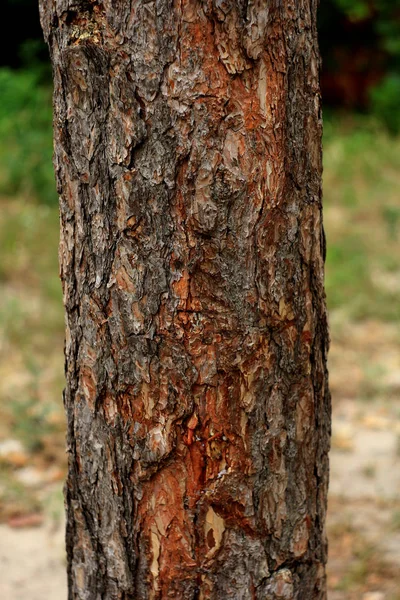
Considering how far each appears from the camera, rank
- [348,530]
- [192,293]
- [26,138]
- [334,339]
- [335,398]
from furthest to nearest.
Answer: [26,138] → [334,339] → [335,398] → [348,530] → [192,293]

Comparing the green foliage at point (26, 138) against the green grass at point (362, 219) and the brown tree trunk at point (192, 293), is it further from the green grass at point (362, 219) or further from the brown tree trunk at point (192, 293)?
the brown tree trunk at point (192, 293)

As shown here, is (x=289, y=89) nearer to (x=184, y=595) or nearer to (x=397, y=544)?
(x=184, y=595)

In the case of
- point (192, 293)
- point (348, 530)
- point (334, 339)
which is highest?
point (334, 339)

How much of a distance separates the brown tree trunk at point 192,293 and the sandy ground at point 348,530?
104 cm

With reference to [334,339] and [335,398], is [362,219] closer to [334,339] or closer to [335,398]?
[334,339]

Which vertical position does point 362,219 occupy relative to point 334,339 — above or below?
above

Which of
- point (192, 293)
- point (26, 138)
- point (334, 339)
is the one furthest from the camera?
point (26, 138)

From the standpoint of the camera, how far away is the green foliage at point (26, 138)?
621cm

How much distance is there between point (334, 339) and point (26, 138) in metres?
2.98

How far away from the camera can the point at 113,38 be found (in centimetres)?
145

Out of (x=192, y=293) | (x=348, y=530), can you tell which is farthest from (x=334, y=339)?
(x=192, y=293)

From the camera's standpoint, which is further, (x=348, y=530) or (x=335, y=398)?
(x=335, y=398)

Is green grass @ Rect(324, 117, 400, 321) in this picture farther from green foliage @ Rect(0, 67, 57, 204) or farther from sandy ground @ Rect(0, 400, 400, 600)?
green foliage @ Rect(0, 67, 57, 204)

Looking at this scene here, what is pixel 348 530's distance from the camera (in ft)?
9.78
